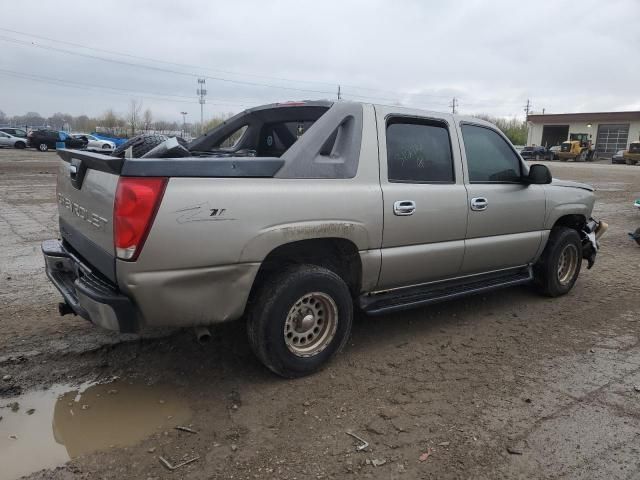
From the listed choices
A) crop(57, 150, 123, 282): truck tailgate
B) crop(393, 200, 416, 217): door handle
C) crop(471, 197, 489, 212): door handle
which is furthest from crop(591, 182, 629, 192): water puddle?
crop(57, 150, 123, 282): truck tailgate

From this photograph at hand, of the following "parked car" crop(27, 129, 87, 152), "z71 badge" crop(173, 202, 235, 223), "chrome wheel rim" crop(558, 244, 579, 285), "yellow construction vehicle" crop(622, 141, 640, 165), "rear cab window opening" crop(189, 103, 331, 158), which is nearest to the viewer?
"z71 badge" crop(173, 202, 235, 223)

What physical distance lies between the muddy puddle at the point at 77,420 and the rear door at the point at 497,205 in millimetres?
2731

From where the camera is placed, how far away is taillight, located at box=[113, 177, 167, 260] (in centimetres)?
278

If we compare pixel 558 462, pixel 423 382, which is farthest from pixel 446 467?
pixel 423 382

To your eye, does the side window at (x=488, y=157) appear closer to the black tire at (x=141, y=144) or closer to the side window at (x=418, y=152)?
the side window at (x=418, y=152)

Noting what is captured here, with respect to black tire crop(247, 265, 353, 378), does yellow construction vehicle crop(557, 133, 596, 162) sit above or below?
above

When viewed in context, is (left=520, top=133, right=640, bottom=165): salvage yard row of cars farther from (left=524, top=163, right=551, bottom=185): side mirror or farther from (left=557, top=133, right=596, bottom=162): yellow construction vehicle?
(left=524, top=163, right=551, bottom=185): side mirror

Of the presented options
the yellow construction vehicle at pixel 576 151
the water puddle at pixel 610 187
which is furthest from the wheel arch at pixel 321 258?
the yellow construction vehicle at pixel 576 151

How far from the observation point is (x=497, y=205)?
15.1 ft

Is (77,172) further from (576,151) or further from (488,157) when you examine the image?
(576,151)

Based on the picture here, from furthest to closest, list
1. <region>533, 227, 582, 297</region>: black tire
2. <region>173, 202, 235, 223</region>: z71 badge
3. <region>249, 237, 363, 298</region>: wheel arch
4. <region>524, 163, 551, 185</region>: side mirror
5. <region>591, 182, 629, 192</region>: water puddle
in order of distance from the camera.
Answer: <region>591, 182, 629, 192</region>: water puddle → <region>533, 227, 582, 297</region>: black tire → <region>524, 163, 551, 185</region>: side mirror → <region>249, 237, 363, 298</region>: wheel arch → <region>173, 202, 235, 223</region>: z71 badge

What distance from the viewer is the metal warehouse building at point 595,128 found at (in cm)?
5906

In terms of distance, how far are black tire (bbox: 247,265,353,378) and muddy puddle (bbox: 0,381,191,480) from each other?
648mm

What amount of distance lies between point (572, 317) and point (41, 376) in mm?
4663
